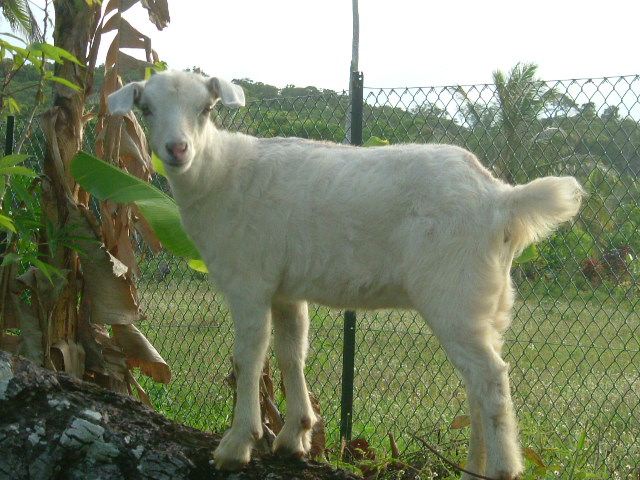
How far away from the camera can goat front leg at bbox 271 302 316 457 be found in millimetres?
3947

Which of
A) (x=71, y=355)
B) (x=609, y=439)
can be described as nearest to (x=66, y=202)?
(x=71, y=355)

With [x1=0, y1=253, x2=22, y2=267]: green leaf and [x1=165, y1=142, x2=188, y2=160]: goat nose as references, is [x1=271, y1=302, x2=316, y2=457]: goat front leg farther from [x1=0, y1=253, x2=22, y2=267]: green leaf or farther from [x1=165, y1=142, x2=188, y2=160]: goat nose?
[x1=0, y1=253, x2=22, y2=267]: green leaf

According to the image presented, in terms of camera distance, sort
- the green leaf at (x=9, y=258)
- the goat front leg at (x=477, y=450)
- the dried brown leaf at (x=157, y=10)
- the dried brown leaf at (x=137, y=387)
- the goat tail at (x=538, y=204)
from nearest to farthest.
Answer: the goat tail at (x=538, y=204) → the goat front leg at (x=477, y=450) → the green leaf at (x=9, y=258) → the dried brown leaf at (x=137, y=387) → the dried brown leaf at (x=157, y=10)

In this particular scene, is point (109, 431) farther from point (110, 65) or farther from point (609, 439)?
point (609, 439)

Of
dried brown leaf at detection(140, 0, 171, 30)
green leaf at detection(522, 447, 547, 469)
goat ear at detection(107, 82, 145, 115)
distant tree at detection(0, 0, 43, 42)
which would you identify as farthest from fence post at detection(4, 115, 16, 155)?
green leaf at detection(522, 447, 547, 469)

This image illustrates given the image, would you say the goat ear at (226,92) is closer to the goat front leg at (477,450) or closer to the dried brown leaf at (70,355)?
the goat front leg at (477,450)

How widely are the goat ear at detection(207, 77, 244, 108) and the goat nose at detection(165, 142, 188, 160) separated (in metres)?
0.37

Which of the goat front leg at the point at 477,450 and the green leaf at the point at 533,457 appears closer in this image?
the goat front leg at the point at 477,450

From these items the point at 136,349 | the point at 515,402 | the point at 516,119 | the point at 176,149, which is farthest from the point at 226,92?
the point at 515,402

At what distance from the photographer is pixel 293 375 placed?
405 cm

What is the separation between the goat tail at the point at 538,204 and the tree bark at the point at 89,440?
1426mm

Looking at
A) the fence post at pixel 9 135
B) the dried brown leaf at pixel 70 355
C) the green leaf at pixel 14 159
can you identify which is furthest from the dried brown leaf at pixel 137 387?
the fence post at pixel 9 135

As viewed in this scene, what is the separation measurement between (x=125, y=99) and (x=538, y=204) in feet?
6.95

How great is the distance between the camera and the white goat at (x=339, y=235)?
332cm
